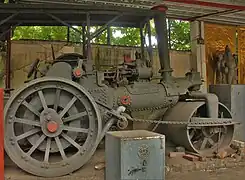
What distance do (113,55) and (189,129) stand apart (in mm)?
3333

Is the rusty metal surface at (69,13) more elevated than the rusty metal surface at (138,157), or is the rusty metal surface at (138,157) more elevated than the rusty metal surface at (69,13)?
the rusty metal surface at (69,13)

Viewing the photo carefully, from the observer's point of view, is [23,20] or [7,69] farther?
[7,69]

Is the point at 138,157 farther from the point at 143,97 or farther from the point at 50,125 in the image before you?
the point at 143,97

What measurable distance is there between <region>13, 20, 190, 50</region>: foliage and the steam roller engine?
1.97m

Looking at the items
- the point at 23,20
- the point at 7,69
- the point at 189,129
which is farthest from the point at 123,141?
the point at 7,69

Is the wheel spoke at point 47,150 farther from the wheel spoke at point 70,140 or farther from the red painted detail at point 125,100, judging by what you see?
the red painted detail at point 125,100

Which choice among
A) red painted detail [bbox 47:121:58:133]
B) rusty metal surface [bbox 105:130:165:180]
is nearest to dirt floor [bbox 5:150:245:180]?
red painted detail [bbox 47:121:58:133]

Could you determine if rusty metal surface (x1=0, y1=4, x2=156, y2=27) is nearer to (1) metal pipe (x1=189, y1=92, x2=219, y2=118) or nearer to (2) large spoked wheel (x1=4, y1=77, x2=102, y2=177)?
(2) large spoked wheel (x1=4, y1=77, x2=102, y2=177)

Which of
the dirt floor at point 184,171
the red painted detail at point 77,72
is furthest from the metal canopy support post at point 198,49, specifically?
the red painted detail at point 77,72

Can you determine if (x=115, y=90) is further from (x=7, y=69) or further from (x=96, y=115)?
(x=7, y=69)

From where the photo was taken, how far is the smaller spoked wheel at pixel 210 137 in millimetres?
5902

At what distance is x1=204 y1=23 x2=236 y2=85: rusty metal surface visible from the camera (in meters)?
9.75

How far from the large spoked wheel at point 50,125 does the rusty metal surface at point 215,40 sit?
5521mm

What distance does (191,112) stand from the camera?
5.68m
